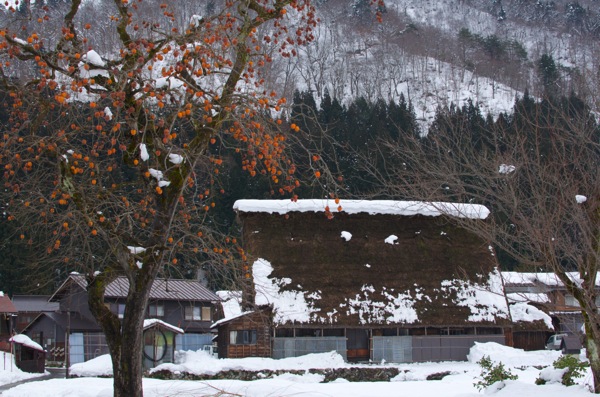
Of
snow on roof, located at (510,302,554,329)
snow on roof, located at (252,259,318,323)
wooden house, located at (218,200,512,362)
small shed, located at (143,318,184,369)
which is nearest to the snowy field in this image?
wooden house, located at (218,200,512,362)

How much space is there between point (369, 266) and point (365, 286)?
137cm

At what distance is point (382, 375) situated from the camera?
24.7 m

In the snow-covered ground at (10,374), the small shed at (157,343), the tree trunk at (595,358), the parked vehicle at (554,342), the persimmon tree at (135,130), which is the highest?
the persimmon tree at (135,130)

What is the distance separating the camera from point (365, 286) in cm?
2816

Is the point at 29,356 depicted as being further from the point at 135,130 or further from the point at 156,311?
the point at 135,130

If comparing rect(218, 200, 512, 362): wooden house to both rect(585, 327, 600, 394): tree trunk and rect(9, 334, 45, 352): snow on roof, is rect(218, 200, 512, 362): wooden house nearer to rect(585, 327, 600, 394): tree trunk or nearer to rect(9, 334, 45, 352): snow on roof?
rect(9, 334, 45, 352): snow on roof

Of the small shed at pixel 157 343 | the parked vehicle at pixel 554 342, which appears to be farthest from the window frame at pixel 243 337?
the parked vehicle at pixel 554 342

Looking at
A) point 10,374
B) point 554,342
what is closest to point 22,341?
point 10,374

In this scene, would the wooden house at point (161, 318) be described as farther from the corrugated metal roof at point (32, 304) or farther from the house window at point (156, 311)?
the corrugated metal roof at point (32, 304)

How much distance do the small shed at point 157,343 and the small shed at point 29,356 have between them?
19.1ft

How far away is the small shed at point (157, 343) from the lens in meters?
28.3

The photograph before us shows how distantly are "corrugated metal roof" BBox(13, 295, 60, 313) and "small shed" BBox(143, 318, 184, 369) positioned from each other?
744 inches

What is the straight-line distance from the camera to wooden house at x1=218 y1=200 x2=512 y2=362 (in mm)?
27109

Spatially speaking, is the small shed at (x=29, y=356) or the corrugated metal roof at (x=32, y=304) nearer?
the small shed at (x=29, y=356)
